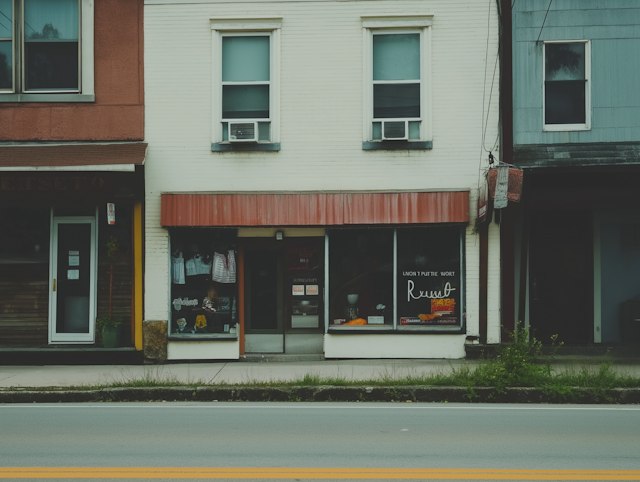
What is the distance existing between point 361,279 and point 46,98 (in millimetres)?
6843

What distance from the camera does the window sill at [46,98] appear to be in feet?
43.4

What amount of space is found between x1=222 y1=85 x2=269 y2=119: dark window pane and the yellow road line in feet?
27.6

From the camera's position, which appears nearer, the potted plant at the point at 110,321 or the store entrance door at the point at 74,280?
the potted plant at the point at 110,321

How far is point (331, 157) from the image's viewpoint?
13.2 m

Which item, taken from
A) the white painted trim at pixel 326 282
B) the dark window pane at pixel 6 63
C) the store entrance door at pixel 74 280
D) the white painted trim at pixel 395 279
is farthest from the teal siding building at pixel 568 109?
the dark window pane at pixel 6 63

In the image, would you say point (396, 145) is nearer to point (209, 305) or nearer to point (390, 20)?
point (390, 20)

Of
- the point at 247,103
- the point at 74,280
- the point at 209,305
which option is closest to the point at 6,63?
the point at 74,280

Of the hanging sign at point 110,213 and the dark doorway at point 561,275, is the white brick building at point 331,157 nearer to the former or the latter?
the hanging sign at point 110,213

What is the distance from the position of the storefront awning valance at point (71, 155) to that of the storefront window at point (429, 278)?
5120 mm

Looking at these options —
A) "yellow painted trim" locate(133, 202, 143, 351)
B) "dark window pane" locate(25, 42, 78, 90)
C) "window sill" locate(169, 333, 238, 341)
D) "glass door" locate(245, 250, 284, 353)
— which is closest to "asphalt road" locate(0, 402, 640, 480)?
"window sill" locate(169, 333, 238, 341)

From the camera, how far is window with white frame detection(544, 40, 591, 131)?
511 inches

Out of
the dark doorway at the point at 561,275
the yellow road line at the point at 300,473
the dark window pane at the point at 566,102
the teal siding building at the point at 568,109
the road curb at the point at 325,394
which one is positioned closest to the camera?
the yellow road line at the point at 300,473

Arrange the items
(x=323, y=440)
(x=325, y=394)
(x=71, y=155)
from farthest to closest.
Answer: (x=71, y=155) → (x=325, y=394) → (x=323, y=440)

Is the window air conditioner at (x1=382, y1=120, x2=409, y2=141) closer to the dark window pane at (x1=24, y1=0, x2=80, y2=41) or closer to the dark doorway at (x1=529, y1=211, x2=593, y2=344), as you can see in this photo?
the dark doorway at (x1=529, y1=211, x2=593, y2=344)
